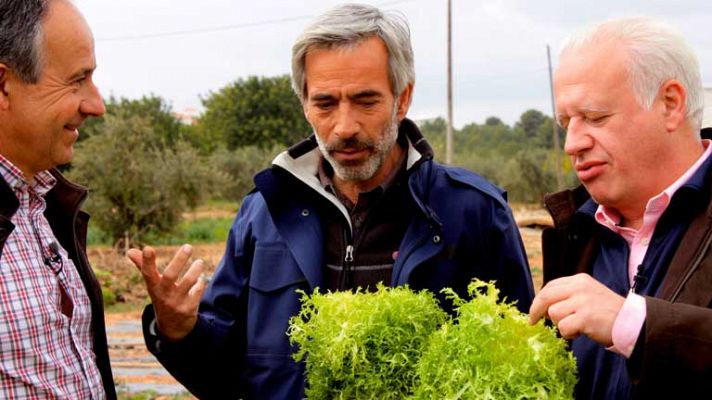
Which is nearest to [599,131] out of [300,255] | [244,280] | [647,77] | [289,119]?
[647,77]

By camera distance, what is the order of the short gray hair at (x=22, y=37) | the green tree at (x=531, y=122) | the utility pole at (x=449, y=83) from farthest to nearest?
the green tree at (x=531, y=122) < the utility pole at (x=449, y=83) < the short gray hair at (x=22, y=37)

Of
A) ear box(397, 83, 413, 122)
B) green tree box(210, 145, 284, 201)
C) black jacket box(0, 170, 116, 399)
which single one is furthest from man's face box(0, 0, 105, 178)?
green tree box(210, 145, 284, 201)

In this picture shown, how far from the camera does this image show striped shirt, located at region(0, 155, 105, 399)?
3.00m

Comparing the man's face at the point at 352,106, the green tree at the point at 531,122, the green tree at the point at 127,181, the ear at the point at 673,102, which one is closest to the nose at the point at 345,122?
the man's face at the point at 352,106

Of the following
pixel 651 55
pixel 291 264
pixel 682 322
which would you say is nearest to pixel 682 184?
pixel 651 55

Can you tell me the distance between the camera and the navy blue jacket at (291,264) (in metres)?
3.54

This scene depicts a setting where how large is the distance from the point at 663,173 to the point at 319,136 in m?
1.43

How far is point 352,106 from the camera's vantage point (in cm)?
355

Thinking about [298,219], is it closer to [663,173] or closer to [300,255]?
[300,255]

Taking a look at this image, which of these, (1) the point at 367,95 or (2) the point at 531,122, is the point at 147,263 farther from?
(2) the point at 531,122

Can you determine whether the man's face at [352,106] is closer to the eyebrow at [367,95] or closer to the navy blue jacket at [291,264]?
the eyebrow at [367,95]

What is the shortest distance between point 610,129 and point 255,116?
6712 cm

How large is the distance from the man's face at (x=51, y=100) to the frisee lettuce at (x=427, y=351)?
3.98 feet

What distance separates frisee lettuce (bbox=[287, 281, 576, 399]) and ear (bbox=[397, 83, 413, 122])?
3.66ft
